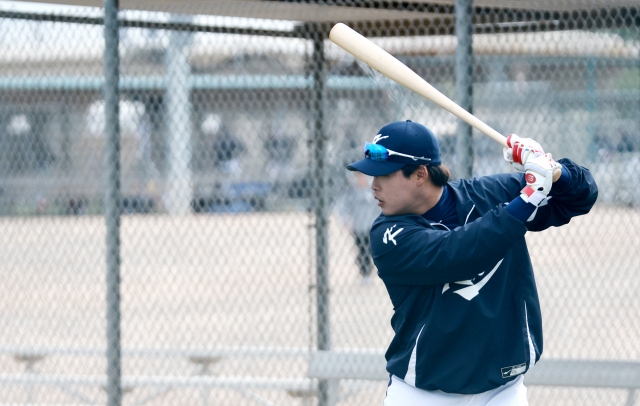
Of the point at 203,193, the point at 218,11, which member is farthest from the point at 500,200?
the point at 203,193

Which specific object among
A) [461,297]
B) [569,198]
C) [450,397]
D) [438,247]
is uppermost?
[569,198]

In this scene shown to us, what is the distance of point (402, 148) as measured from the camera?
2.18 metres

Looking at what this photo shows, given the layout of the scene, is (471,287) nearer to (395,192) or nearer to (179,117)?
(395,192)

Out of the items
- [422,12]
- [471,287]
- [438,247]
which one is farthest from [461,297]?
[422,12]

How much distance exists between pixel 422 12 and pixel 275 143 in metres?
3.18

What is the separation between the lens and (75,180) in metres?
5.29

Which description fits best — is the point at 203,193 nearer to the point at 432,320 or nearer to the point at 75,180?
the point at 75,180

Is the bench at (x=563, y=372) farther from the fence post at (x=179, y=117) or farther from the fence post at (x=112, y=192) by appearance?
the fence post at (x=179, y=117)

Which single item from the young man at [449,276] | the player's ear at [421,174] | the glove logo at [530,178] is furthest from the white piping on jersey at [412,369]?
the glove logo at [530,178]

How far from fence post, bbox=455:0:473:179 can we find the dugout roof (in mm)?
307

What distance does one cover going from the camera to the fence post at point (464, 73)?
3340 millimetres

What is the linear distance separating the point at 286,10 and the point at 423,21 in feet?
2.52

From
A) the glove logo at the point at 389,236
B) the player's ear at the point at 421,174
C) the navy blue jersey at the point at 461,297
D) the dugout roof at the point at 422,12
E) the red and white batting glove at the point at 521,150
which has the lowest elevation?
the navy blue jersey at the point at 461,297

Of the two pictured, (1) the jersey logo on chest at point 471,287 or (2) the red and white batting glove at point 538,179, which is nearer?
(2) the red and white batting glove at point 538,179
